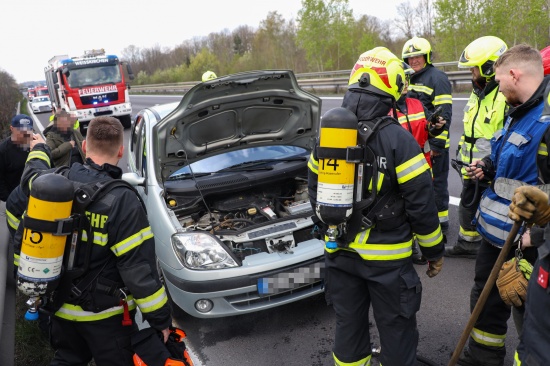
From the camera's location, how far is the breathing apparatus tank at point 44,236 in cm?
212

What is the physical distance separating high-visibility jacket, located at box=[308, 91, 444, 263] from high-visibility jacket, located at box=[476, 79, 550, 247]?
0.48 m

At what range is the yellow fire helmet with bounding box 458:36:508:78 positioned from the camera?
3598mm

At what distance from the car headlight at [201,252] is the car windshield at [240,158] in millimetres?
1025

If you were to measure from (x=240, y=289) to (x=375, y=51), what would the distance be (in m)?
1.88

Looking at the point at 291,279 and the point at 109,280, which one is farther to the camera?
the point at 291,279

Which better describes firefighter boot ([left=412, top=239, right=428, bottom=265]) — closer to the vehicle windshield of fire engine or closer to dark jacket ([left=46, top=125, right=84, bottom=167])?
dark jacket ([left=46, top=125, right=84, bottom=167])

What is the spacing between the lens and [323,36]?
107 feet

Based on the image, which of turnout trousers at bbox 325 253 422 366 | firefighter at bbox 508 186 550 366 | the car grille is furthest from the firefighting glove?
the car grille

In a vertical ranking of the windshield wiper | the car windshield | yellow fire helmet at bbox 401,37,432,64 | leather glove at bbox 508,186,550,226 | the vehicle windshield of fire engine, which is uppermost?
yellow fire helmet at bbox 401,37,432,64

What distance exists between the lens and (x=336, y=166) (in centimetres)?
227

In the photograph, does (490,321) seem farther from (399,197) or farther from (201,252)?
(201,252)

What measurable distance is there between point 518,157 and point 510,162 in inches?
2.4

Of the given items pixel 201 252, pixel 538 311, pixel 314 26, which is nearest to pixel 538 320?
pixel 538 311

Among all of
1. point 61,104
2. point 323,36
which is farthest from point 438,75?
point 323,36
